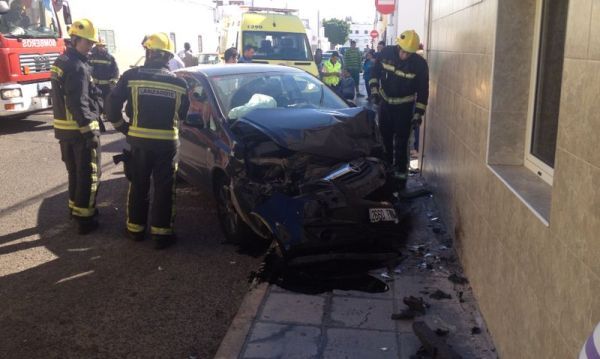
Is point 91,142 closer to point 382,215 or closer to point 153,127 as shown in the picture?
point 153,127

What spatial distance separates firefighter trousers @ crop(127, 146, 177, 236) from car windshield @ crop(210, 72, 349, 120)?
781 millimetres

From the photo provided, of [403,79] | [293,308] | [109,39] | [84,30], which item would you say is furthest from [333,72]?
[109,39]

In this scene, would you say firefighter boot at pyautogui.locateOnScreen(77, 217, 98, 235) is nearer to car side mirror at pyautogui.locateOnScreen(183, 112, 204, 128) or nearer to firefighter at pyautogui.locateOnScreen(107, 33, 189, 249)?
firefighter at pyautogui.locateOnScreen(107, 33, 189, 249)

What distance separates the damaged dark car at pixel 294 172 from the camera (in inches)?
181

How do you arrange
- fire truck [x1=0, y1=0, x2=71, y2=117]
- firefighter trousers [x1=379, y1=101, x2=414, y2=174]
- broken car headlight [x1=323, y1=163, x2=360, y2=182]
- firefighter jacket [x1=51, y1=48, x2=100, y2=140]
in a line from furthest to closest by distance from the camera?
fire truck [x1=0, y1=0, x2=71, y2=117] → firefighter trousers [x1=379, y1=101, x2=414, y2=174] → firefighter jacket [x1=51, y1=48, x2=100, y2=140] → broken car headlight [x1=323, y1=163, x2=360, y2=182]

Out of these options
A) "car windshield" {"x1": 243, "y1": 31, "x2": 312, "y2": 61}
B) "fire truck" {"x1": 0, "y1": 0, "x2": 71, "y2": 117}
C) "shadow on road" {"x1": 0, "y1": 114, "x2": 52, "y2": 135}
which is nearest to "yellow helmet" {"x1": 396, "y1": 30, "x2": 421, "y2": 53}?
"fire truck" {"x1": 0, "y1": 0, "x2": 71, "y2": 117}

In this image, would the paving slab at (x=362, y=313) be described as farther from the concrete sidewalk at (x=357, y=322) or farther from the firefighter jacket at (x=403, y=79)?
the firefighter jacket at (x=403, y=79)

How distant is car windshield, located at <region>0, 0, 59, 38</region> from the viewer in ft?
36.7

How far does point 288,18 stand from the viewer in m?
14.9

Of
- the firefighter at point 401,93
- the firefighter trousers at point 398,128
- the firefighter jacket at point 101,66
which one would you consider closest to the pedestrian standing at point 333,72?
the firefighter jacket at point 101,66

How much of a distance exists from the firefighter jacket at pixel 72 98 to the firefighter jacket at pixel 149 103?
42 centimetres

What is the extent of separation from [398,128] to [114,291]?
4185 millimetres

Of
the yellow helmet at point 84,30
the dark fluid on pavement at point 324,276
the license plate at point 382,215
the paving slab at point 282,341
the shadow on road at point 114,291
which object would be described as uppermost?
the yellow helmet at point 84,30

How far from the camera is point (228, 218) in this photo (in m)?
5.58
